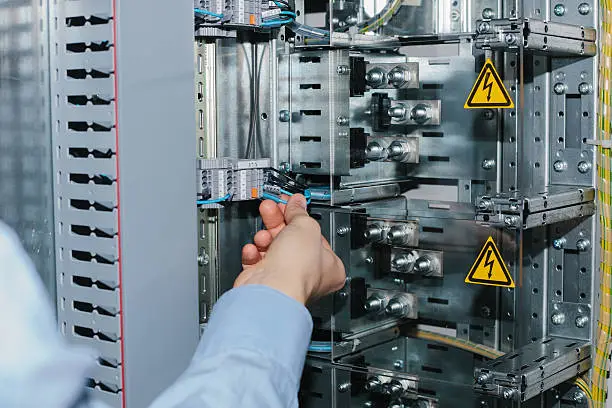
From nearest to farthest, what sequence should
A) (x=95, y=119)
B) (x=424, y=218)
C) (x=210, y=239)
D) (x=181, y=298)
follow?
(x=95, y=119), (x=181, y=298), (x=424, y=218), (x=210, y=239)

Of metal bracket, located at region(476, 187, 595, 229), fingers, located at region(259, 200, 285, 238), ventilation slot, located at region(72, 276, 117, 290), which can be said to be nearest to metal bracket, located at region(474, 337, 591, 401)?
metal bracket, located at region(476, 187, 595, 229)

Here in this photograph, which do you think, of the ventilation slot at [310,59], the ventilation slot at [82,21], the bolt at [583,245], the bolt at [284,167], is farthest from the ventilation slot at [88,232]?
the bolt at [583,245]

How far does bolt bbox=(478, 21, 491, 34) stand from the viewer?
65.2 inches

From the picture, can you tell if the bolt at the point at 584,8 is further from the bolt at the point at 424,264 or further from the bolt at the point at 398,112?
the bolt at the point at 424,264

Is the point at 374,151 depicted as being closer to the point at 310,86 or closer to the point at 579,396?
the point at 310,86

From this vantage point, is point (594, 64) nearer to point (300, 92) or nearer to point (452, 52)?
point (452, 52)

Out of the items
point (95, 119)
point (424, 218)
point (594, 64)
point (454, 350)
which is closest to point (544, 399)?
point (454, 350)

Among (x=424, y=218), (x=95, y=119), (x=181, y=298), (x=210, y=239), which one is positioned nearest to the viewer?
(x=95, y=119)

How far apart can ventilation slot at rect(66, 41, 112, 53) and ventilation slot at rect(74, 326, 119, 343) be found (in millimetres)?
518

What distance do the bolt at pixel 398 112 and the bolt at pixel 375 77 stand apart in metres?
0.06

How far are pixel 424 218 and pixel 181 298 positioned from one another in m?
0.52

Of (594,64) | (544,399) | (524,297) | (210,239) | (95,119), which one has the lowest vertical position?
(544,399)

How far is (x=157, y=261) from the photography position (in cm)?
165

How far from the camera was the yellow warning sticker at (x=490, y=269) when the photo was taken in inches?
68.8
